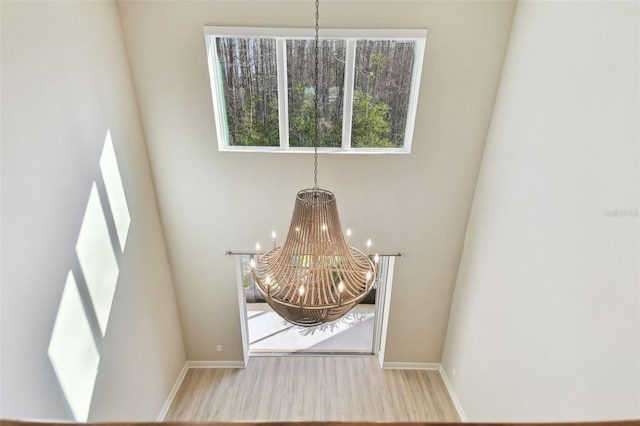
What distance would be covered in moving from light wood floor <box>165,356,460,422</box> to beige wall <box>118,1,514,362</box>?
339mm

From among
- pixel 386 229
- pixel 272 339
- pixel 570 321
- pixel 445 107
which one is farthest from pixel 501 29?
pixel 272 339

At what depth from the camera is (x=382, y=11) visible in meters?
3.36

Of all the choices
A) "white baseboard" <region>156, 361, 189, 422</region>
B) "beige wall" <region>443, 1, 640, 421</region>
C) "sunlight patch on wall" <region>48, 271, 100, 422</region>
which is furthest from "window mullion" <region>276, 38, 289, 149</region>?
"white baseboard" <region>156, 361, 189, 422</region>

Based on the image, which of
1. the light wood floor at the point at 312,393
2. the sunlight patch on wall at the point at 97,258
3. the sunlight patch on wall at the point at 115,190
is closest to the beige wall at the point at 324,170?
the light wood floor at the point at 312,393

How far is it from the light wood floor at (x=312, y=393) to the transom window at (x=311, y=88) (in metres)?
3.52

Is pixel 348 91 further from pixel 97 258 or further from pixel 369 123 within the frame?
pixel 97 258

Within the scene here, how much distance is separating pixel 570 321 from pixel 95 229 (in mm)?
4090

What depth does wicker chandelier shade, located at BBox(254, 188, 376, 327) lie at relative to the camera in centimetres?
192

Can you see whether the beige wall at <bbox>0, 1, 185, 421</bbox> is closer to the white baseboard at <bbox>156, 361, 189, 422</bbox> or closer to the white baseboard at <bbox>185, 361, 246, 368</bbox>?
the white baseboard at <bbox>156, 361, 189, 422</bbox>

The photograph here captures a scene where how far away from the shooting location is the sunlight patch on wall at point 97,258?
2855mm

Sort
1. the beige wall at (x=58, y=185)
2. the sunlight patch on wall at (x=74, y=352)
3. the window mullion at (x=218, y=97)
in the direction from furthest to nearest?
the window mullion at (x=218, y=97) → the sunlight patch on wall at (x=74, y=352) → the beige wall at (x=58, y=185)

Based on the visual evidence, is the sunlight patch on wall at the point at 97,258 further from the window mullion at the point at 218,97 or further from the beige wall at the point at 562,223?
the beige wall at the point at 562,223

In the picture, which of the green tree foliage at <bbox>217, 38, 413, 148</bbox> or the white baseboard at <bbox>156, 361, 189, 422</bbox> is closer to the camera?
the green tree foliage at <bbox>217, 38, 413, 148</bbox>

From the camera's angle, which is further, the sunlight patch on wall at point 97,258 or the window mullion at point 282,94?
the window mullion at point 282,94
